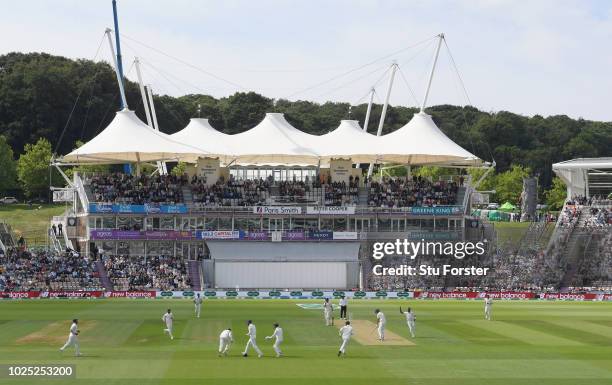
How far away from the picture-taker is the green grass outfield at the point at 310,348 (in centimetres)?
2889

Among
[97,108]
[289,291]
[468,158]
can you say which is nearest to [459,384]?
[289,291]

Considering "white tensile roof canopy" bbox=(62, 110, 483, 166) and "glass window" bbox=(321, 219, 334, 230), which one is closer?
"glass window" bbox=(321, 219, 334, 230)

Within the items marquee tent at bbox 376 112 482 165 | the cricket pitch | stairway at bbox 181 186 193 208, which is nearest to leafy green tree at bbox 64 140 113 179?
stairway at bbox 181 186 193 208

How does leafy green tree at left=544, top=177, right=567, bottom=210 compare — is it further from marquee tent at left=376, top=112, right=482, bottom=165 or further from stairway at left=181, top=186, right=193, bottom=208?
stairway at left=181, top=186, right=193, bottom=208

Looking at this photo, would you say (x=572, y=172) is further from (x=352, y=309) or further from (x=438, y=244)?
(x=352, y=309)

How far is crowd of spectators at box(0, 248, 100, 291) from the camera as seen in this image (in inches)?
2657

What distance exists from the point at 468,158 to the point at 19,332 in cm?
4902

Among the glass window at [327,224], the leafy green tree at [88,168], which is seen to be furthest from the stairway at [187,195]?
the leafy green tree at [88,168]

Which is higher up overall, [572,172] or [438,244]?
[572,172]

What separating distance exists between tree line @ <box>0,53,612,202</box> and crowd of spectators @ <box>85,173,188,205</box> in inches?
1209

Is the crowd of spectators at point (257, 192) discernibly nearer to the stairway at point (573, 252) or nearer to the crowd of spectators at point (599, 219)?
the stairway at point (573, 252)

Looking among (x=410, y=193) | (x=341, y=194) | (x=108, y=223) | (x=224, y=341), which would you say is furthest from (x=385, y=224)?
(x=224, y=341)

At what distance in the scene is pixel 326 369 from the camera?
3023cm

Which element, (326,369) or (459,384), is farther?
(326,369)
